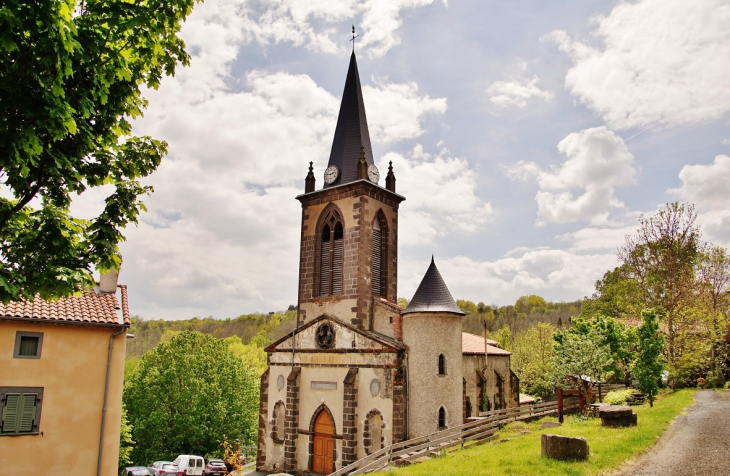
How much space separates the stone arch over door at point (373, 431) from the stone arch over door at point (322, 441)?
164 cm

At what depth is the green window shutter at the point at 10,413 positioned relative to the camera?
47.5 feet

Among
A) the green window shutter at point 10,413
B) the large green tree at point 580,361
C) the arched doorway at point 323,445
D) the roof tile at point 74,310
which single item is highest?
the roof tile at point 74,310

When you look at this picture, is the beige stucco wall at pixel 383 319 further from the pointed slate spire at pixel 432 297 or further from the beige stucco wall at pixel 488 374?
the beige stucco wall at pixel 488 374

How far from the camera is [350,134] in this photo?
27219mm

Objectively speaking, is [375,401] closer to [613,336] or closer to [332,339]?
[332,339]

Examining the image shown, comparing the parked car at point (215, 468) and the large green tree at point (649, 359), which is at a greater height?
the large green tree at point (649, 359)

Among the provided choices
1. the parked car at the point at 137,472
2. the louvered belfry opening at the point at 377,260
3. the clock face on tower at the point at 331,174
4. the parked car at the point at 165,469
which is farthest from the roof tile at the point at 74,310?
the parked car at the point at 137,472

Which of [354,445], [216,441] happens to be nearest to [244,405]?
[216,441]

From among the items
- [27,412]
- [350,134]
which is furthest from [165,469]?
[350,134]

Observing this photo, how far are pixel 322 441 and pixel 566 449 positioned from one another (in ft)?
41.6

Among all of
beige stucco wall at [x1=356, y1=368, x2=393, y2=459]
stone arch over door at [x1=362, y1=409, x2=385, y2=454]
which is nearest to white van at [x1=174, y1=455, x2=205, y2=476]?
beige stucco wall at [x1=356, y1=368, x2=393, y2=459]

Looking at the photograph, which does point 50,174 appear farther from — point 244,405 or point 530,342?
point 530,342

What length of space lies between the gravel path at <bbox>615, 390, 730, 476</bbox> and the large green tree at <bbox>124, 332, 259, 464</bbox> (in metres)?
27.4

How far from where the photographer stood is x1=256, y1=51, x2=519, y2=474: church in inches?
835
